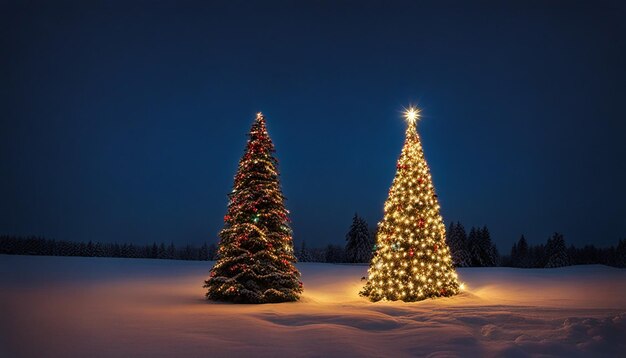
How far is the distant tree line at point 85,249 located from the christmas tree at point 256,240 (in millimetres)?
53133

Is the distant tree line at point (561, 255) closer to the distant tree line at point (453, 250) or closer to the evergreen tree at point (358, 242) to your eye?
the distant tree line at point (453, 250)

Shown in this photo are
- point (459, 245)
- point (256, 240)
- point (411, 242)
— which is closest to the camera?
point (256, 240)

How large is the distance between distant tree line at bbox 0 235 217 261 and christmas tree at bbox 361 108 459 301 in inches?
2120

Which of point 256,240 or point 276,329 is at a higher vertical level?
point 256,240

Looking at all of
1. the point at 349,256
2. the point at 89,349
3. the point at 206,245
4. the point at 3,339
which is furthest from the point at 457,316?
the point at 206,245

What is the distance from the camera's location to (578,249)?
87688 mm

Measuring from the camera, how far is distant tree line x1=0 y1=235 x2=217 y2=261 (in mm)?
68206

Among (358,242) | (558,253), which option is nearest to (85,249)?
(358,242)

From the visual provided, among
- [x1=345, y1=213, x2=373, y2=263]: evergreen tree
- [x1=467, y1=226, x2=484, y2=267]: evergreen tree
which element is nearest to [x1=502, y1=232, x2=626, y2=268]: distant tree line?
[x1=467, y1=226, x2=484, y2=267]: evergreen tree

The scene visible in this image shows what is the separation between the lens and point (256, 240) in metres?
15.0

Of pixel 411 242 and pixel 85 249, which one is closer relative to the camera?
pixel 411 242

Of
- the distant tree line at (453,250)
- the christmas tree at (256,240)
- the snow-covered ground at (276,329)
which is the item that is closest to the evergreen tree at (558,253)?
the distant tree line at (453,250)

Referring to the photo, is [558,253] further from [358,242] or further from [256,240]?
[256,240]

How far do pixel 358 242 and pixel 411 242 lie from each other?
36.4 m
